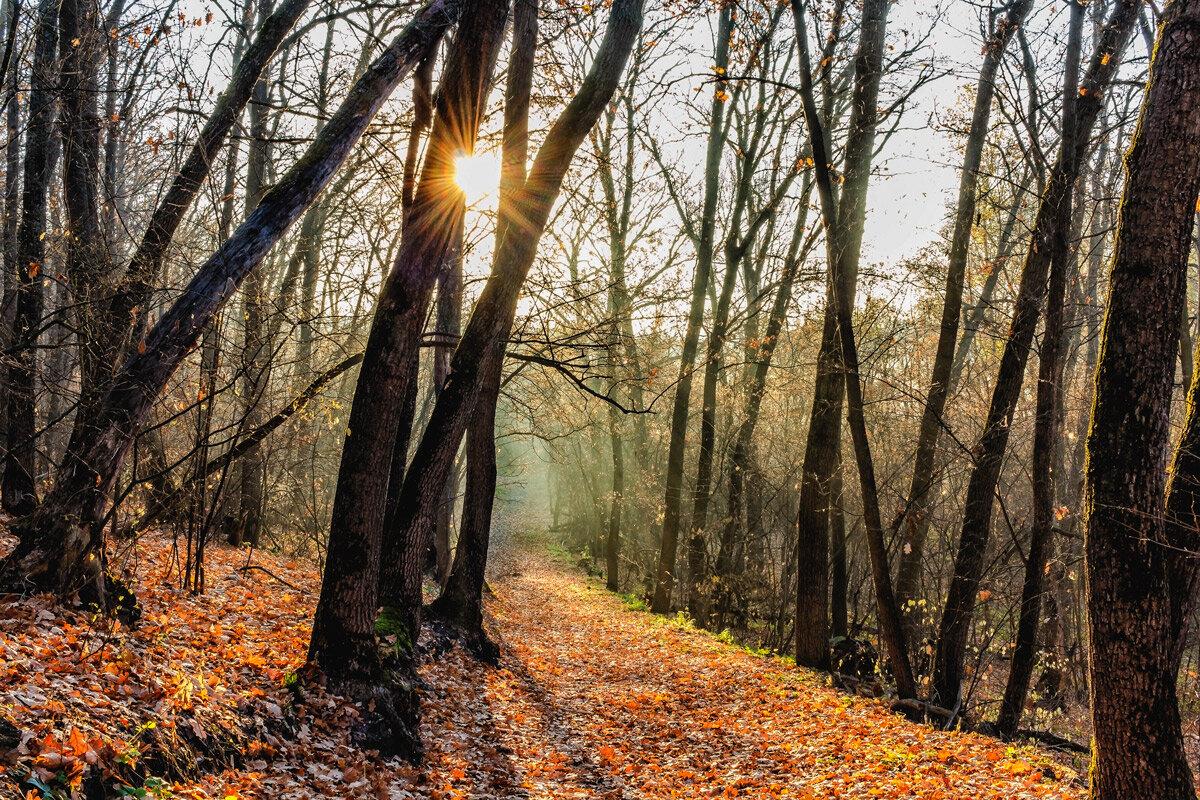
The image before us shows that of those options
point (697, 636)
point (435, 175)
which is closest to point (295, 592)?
point (435, 175)

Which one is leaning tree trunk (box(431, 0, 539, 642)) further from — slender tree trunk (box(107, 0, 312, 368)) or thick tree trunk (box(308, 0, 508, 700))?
thick tree trunk (box(308, 0, 508, 700))

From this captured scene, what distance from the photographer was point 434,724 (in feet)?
22.0

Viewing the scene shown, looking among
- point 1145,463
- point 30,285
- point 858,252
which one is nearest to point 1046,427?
point 858,252

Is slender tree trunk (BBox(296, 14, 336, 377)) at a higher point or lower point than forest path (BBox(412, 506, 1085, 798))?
higher

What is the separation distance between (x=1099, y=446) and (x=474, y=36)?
226 inches

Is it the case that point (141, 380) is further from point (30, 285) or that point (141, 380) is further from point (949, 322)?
point (949, 322)

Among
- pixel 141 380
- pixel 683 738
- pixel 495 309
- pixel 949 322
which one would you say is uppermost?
pixel 949 322

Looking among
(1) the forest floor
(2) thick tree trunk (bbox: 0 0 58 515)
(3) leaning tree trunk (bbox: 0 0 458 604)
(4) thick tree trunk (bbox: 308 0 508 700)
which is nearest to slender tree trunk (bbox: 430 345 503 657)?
(1) the forest floor

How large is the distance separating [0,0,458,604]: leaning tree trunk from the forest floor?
35 cm

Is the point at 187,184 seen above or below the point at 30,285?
above

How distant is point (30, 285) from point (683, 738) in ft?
27.8

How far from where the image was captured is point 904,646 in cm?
846

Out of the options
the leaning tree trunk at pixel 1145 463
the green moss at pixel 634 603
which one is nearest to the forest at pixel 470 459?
the leaning tree trunk at pixel 1145 463

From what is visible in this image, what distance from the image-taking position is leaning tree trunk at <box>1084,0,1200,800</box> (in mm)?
4000
